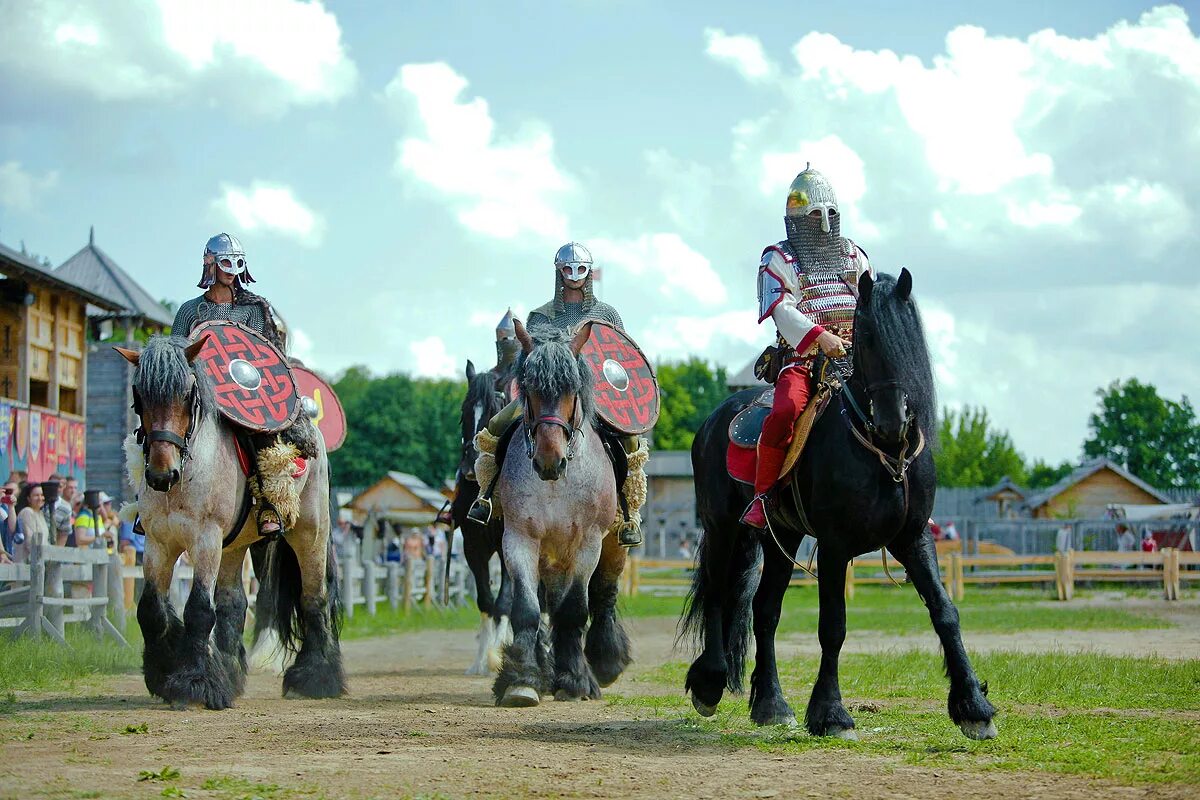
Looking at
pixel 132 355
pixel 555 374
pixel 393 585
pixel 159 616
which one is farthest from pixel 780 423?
pixel 393 585

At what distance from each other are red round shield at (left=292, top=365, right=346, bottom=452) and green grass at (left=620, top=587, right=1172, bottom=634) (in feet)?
10.0

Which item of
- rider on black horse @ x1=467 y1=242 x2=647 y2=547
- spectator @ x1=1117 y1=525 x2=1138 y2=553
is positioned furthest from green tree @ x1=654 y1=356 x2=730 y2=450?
rider on black horse @ x1=467 y1=242 x2=647 y2=547

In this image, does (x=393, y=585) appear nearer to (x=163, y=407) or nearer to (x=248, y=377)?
(x=248, y=377)

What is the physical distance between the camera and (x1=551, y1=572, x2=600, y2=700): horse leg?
1030 centimetres

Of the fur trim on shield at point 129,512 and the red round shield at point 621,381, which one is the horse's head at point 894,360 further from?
the fur trim on shield at point 129,512

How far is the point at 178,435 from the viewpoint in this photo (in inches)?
369

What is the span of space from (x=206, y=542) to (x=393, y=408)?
271 ft

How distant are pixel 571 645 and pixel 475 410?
346cm

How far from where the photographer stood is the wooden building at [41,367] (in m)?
29.1

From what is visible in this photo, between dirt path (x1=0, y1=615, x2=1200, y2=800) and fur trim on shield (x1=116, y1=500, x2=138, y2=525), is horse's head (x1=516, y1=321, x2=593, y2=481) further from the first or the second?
fur trim on shield (x1=116, y1=500, x2=138, y2=525)

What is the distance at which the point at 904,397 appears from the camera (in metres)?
7.61

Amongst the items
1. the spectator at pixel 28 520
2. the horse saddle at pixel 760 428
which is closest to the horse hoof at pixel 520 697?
the horse saddle at pixel 760 428

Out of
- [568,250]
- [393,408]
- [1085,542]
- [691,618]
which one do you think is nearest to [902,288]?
[691,618]

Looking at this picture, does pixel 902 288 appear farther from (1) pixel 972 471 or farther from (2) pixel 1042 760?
(1) pixel 972 471
